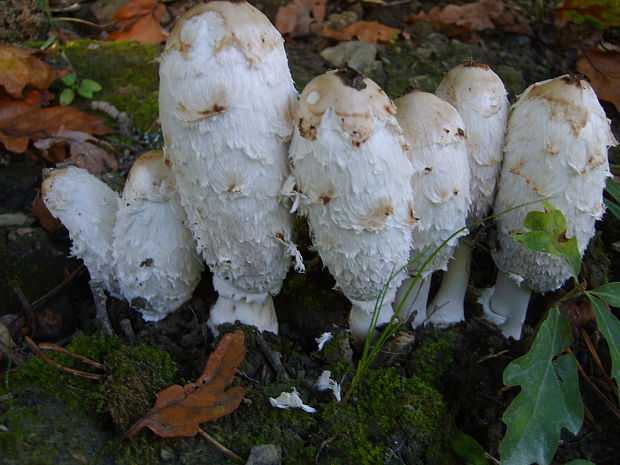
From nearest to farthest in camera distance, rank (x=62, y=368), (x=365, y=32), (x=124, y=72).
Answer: (x=62, y=368) < (x=124, y=72) < (x=365, y=32)

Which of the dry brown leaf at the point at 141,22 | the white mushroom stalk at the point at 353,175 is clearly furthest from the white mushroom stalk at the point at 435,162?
the dry brown leaf at the point at 141,22

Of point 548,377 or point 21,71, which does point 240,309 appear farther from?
point 21,71

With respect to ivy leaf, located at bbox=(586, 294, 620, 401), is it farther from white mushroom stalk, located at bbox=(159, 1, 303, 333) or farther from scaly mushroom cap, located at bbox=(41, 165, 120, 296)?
scaly mushroom cap, located at bbox=(41, 165, 120, 296)

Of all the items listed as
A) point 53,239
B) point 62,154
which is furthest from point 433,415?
point 62,154

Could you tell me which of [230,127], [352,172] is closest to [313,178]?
[352,172]

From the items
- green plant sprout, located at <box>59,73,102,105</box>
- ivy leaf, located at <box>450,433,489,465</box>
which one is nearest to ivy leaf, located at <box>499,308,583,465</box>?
ivy leaf, located at <box>450,433,489,465</box>
